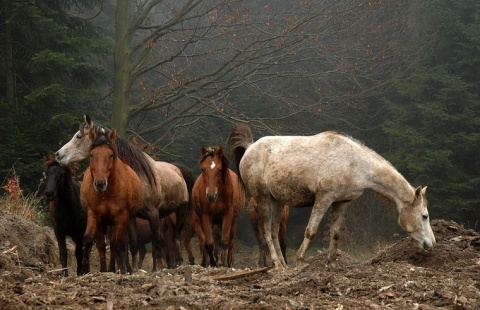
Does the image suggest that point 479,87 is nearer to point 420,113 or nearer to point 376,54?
point 420,113

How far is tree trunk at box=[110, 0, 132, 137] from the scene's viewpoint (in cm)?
2128

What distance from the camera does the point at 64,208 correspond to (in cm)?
1241

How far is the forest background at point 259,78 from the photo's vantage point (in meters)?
20.3

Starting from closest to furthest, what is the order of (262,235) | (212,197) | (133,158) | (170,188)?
(133,158)
(212,197)
(170,188)
(262,235)

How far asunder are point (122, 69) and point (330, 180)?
12.0 m

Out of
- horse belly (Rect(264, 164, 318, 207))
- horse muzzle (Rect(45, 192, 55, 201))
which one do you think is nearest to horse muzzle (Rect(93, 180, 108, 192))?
horse muzzle (Rect(45, 192, 55, 201))

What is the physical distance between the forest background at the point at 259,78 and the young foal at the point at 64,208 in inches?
152

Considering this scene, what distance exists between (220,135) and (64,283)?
2103 centimetres

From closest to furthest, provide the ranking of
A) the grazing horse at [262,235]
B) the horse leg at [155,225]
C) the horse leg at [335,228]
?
the horse leg at [335,228], the horse leg at [155,225], the grazing horse at [262,235]

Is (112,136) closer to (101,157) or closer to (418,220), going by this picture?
(101,157)

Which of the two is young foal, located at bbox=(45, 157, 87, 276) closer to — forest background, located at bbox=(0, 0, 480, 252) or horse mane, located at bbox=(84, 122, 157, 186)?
horse mane, located at bbox=(84, 122, 157, 186)

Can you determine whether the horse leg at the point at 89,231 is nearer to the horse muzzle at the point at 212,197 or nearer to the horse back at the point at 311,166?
the horse muzzle at the point at 212,197

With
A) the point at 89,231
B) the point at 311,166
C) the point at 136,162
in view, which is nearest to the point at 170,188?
the point at 136,162

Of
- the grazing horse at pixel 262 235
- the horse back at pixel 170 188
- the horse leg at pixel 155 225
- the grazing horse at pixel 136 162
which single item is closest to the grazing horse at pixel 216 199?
the horse back at pixel 170 188
